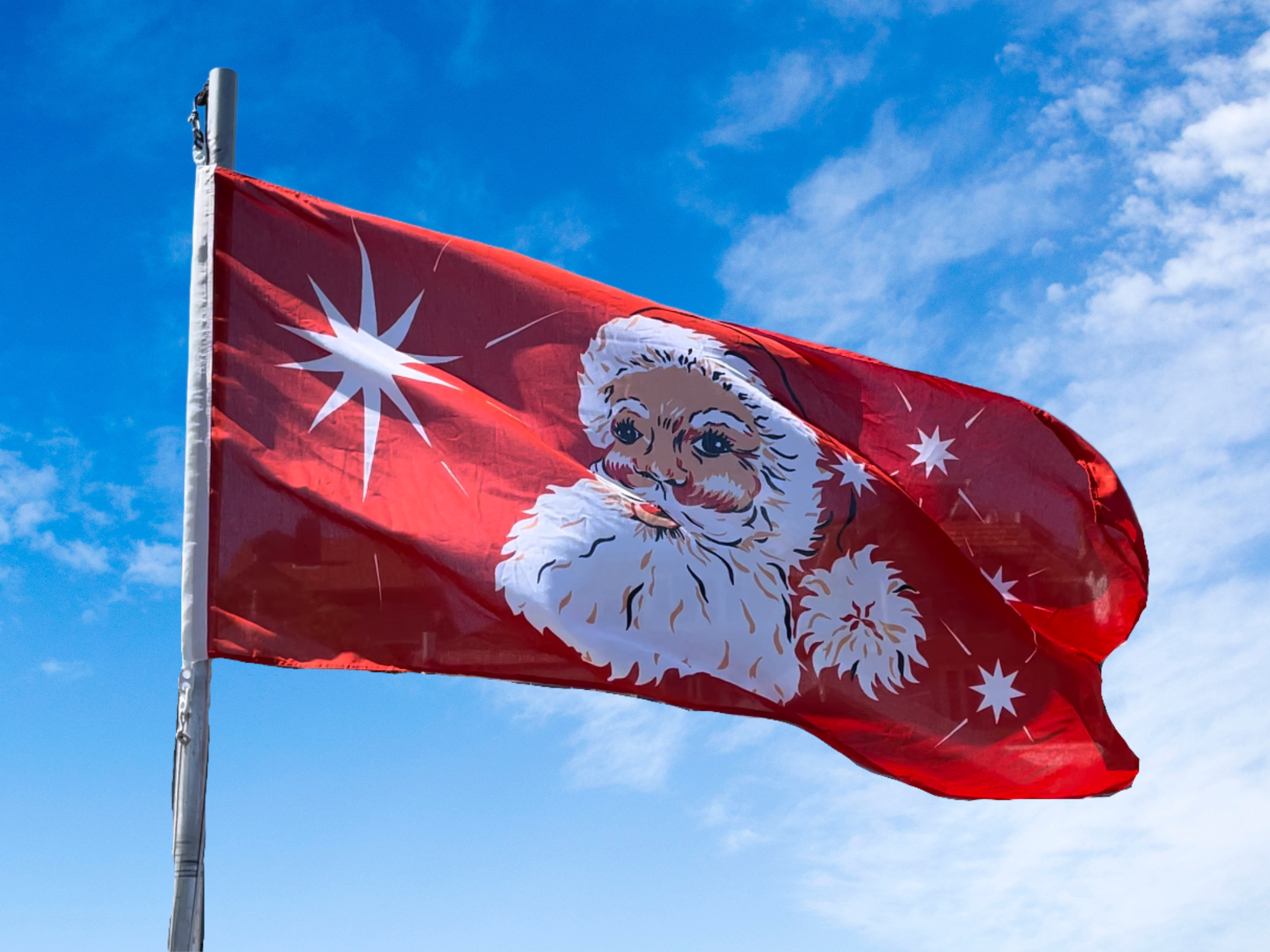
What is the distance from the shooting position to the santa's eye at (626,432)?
12406mm

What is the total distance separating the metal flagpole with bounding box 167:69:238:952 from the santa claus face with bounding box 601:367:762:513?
312 centimetres

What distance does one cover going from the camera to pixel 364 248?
12.0 meters

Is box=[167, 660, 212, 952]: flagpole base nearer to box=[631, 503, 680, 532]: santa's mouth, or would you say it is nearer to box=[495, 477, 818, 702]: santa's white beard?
box=[495, 477, 818, 702]: santa's white beard

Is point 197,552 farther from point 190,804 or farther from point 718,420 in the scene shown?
point 718,420

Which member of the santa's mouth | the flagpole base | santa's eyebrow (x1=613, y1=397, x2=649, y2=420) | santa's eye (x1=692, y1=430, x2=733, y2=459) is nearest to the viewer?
the flagpole base

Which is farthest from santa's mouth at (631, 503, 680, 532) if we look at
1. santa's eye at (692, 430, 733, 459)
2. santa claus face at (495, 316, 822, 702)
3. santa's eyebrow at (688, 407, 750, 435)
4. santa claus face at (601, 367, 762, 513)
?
santa's eyebrow at (688, 407, 750, 435)

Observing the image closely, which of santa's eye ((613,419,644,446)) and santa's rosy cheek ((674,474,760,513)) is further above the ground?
santa's eye ((613,419,644,446))

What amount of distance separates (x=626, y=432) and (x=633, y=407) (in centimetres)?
26

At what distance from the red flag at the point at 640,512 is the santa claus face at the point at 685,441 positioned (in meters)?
0.02

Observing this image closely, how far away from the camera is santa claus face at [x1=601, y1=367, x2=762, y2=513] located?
12359 millimetres

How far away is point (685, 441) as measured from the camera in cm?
1274

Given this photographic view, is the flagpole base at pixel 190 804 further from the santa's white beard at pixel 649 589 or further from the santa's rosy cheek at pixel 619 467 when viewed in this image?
the santa's rosy cheek at pixel 619 467

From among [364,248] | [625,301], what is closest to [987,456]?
[625,301]

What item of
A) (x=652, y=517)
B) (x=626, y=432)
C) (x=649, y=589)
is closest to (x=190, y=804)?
(x=649, y=589)
